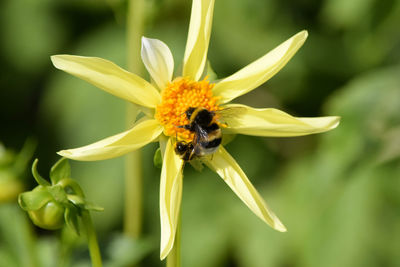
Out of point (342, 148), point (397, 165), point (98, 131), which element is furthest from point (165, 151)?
point (98, 131)

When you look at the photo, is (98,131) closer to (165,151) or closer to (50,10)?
(50,10)

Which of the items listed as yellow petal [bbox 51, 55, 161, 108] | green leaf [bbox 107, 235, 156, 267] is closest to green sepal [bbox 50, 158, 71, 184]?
yellow petal [bbox 51, 55, 161, 108]

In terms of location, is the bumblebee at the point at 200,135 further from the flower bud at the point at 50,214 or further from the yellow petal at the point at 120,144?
the flower bud at the point at 50,214

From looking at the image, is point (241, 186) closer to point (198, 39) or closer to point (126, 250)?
point (198, 39)

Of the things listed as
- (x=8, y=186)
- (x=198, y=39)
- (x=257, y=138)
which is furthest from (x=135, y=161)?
(x=257, y=138)

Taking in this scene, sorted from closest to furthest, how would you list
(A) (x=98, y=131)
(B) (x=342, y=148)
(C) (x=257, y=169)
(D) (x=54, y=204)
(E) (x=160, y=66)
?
(D) (x=54, y=204), (E) (x=160, y=66), (B) (x=342, y=148), (A) (x=98, y=131), (C) (x=257, y=169)

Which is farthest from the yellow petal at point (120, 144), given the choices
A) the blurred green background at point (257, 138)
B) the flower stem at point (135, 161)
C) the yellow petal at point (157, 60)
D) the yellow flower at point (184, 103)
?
the blurred green background at point (257, 138)

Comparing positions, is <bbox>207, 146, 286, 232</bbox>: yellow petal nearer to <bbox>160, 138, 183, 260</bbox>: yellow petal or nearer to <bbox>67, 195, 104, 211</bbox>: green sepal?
<bbox>160, 138, 183, 260</bbox>: yellow petal
